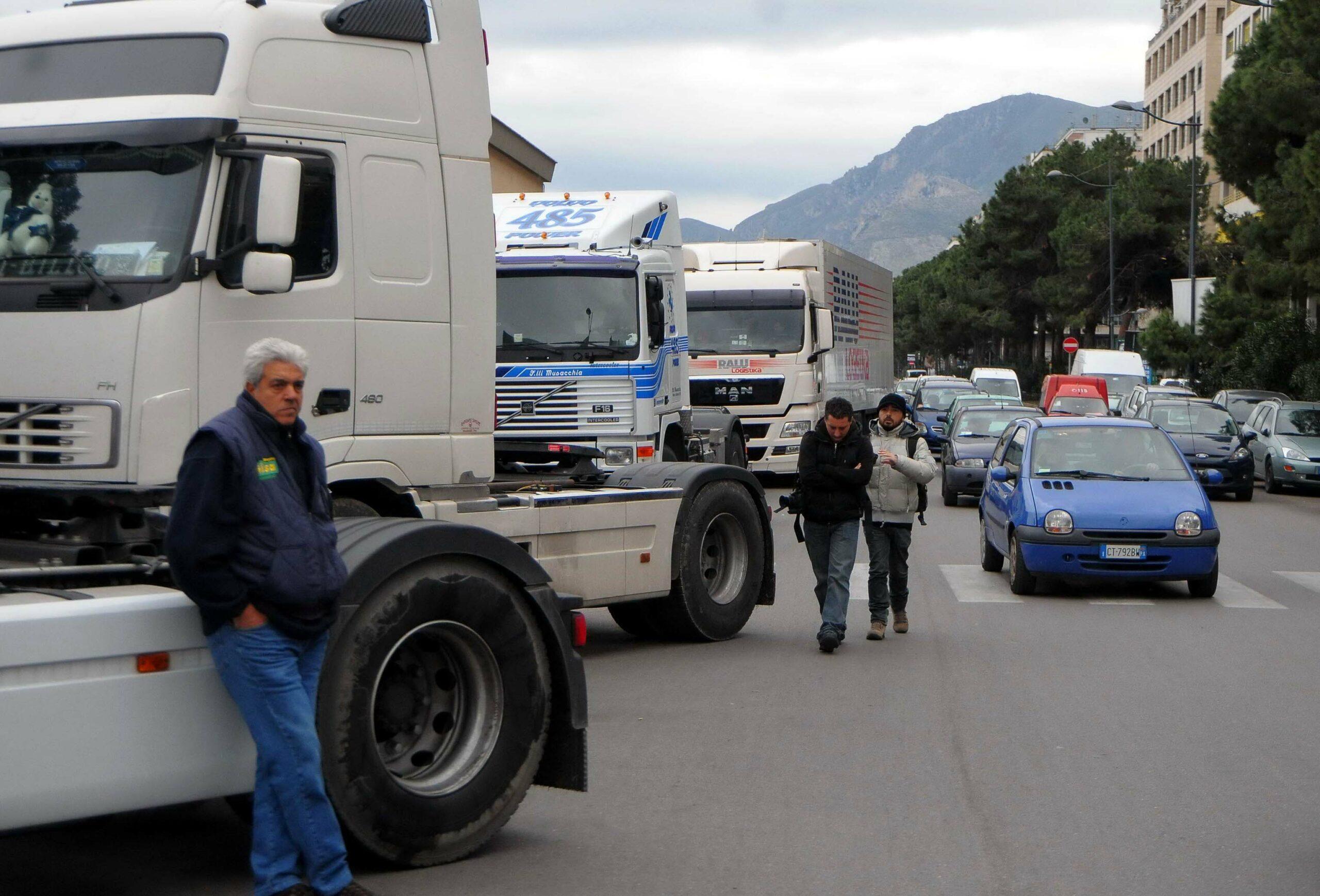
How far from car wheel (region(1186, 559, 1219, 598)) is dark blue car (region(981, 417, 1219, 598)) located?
→ 1 cm

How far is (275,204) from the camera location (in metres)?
6.54

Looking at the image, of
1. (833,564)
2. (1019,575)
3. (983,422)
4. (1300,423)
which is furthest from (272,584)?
(1300,423)

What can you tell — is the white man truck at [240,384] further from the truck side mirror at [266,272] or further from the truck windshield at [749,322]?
the truck windshield at [749,322]

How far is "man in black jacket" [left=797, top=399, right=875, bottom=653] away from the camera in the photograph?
10734mm

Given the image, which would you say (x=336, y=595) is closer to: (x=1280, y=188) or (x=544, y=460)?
(x=544, y=460)

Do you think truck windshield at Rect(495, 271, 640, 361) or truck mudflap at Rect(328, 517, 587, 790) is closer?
truck mudflap at Rect(328, 517, 587, 790)

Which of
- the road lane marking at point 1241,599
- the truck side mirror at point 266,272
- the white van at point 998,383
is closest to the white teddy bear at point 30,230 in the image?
the truck side mirror at point 266,272

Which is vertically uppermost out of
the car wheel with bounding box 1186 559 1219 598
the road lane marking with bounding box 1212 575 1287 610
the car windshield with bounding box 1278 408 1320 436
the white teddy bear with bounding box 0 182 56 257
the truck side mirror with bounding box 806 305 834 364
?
the truck side mirror with bounding box 806 305 834 364

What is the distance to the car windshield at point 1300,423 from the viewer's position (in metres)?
28.3

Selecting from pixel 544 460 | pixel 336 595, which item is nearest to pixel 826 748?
pixel 336 595

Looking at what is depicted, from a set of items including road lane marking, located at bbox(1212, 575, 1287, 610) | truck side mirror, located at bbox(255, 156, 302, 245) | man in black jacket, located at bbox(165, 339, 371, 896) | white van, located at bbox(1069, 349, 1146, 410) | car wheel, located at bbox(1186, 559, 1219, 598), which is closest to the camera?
man in black jacket, located at bbox(165, 339, 371, 896)

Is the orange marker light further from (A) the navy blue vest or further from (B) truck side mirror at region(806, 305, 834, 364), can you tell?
(B) truck side mirror at region(806, 305, 834, 364)

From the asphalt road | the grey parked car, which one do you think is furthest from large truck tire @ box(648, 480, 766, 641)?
the grey parked car

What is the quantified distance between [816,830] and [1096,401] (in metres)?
32.1
